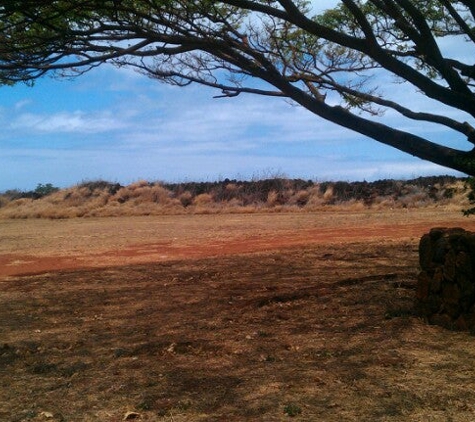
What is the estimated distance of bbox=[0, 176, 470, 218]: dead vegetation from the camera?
31.9 m

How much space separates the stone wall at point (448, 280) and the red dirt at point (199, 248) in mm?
7945

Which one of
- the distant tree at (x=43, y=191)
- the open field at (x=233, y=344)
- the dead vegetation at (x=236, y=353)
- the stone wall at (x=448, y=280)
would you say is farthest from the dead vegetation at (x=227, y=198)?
the stone wall at (x=448, y=280)

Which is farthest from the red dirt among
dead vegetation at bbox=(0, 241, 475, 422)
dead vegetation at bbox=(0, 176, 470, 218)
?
dead vegetation at bbox=(0, 176, 470, 218)

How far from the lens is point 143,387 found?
489 cm

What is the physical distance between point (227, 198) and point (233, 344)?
29880 millimetres

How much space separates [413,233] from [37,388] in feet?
42.0

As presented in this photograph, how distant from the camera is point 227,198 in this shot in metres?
35.8

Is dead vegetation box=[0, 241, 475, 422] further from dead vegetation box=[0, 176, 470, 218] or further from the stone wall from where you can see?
dead vegetation box=[0, 176, 470, 218]

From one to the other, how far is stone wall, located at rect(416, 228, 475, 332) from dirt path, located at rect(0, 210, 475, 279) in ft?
26.5

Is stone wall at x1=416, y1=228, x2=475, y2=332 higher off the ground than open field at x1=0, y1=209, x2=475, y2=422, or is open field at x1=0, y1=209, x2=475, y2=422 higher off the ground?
stone wall at x1=416, y1=228, x2=475, y2=332

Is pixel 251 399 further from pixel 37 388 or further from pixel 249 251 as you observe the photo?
pixel 249 251

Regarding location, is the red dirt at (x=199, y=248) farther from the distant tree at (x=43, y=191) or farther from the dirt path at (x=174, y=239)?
the distant tree at (x=43, y=191)

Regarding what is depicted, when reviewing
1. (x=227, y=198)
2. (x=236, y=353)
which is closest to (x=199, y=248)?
(x=236, y=353)

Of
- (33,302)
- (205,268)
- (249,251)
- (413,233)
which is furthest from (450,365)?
(413,233)
